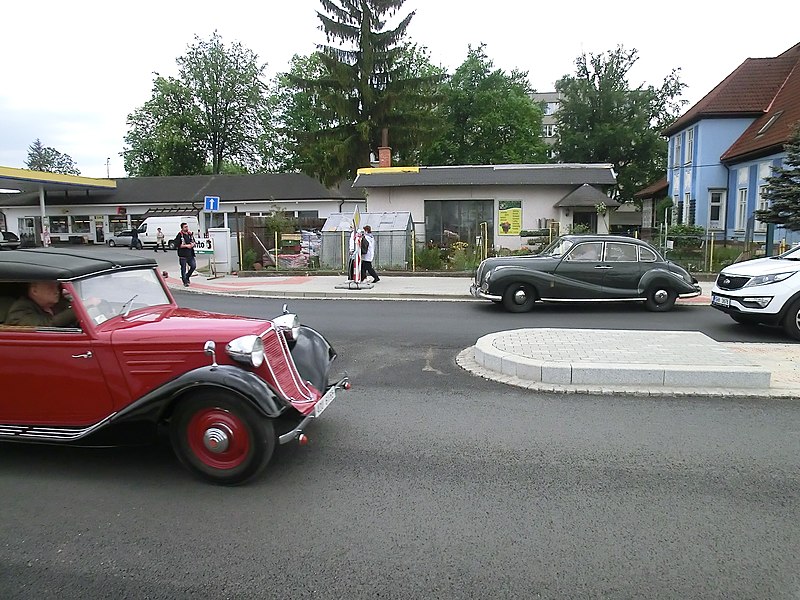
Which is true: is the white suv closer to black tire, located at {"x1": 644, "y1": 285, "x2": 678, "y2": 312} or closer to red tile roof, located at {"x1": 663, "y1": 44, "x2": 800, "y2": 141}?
black tire, located at {"x1": 644, "y1": 285, "x2": 678, "y2": 312}

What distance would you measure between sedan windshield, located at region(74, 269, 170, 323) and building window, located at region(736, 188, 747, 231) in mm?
28369

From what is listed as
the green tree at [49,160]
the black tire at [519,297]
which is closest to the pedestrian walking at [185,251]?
the black tire at [519,297]

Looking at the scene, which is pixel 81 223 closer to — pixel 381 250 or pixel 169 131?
pixel 169 131

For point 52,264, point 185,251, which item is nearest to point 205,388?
point 52,264

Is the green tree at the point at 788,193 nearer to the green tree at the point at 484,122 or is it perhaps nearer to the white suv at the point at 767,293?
the white suv at the point at 767,293

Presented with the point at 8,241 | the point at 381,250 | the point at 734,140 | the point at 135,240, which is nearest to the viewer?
the point at 381,250

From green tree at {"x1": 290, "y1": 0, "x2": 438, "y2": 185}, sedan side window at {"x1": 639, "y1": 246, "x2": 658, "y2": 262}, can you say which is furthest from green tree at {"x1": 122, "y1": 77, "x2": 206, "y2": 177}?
sedan side window at {"x1": 639, "y1": 246, "x2": 658, "y2": 262}

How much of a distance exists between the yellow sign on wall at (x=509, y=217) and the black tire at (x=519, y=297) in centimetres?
1347

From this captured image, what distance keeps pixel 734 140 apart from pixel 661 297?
846 inches

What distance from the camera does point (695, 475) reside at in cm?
423

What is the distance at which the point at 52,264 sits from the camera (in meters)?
4.41

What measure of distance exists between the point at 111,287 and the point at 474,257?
1694cm

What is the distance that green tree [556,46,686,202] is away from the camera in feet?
153

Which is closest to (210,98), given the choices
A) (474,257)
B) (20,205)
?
(20,205)
